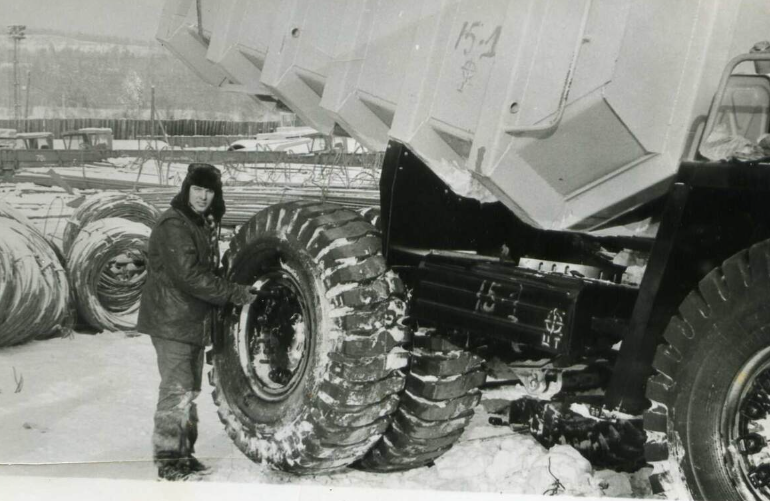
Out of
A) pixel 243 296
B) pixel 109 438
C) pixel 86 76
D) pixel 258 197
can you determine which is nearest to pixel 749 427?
pixel 243 296

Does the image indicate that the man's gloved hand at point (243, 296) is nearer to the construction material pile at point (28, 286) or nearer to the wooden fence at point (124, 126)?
the wooden fence at point (124, 126)

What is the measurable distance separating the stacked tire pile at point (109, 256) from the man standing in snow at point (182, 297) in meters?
0.24

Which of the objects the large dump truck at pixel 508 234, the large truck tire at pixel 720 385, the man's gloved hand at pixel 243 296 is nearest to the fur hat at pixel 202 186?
the large dump truck at pixel 508 234

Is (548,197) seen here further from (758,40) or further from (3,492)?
(3,492)

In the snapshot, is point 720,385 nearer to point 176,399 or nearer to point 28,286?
point 176,399

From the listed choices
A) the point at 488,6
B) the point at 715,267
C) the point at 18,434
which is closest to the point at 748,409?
the point at 715,267

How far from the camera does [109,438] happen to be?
14.1 ft

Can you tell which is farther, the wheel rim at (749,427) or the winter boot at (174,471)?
the winter boot at (174,471)

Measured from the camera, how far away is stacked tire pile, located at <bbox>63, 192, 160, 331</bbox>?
4.44 m

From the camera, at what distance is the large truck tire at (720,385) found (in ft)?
9.09

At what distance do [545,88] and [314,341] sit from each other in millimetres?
1634

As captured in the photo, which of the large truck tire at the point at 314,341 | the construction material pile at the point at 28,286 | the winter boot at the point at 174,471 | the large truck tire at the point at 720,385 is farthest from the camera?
the construction material pile at the point at 28,286

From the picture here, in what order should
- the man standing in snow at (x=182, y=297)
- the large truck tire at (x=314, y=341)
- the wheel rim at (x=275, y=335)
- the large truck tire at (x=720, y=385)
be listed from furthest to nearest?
the man standing in snow at (x=182, y=297) < the wheel rim at (x=275, y=335) < the large truck tire at (x=314, y=341) < the large truck tire at (x=720, y=385)

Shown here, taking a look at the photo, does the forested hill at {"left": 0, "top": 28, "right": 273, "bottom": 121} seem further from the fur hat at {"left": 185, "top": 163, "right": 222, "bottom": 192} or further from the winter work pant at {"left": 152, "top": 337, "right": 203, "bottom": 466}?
the winter work pant at {"left": 152, "top": 337, "right": 203, "bottom": 466}
